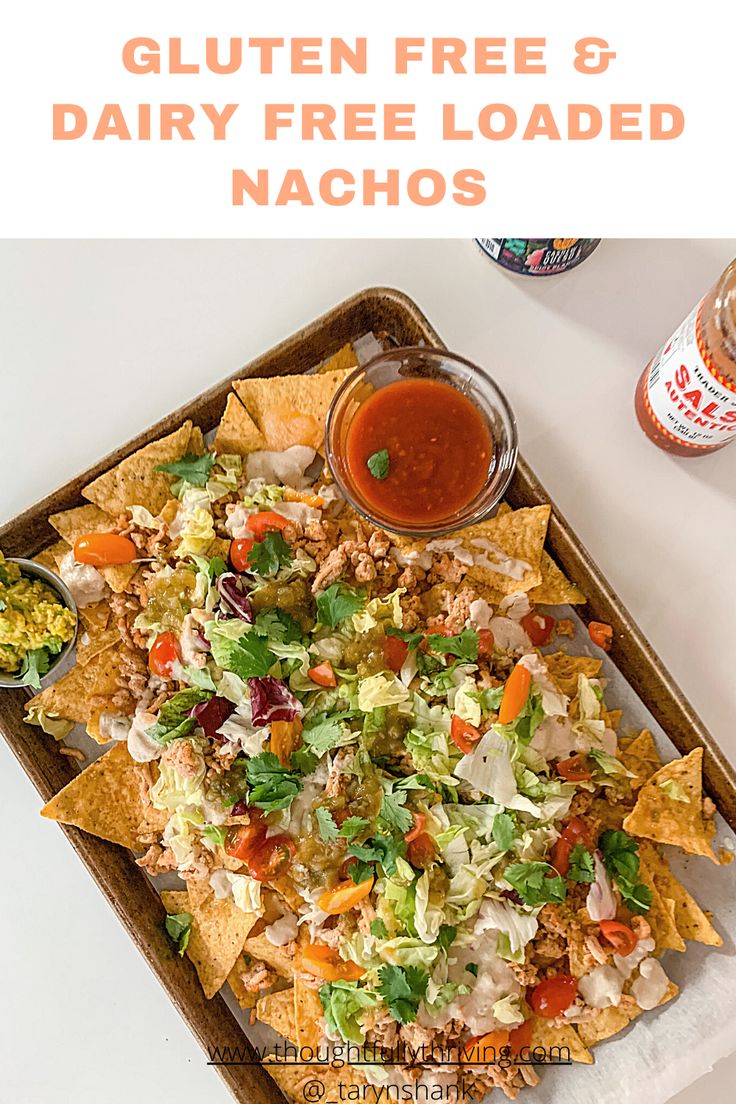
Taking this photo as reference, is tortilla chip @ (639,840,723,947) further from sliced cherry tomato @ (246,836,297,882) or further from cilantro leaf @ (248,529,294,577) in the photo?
cilantro leaf @ (248,529,294,577)

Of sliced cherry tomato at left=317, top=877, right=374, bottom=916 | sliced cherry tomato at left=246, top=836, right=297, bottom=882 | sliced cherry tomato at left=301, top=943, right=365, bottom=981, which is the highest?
sliced cherry tomato at left=246, top=836, right=297, bottom=882

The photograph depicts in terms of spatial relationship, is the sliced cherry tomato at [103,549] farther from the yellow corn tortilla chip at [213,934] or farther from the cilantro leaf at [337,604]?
the yellow corn tortilla chip at [213,934]

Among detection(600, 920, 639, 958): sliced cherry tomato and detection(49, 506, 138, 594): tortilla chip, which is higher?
detection(49, 506, 138, 594): tortilla chip

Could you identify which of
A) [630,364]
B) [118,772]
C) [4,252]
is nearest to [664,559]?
[630,364]

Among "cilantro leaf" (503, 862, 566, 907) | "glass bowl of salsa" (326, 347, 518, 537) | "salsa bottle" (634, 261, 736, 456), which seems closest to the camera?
"salsa bottle" (634, 261, 736, 456)

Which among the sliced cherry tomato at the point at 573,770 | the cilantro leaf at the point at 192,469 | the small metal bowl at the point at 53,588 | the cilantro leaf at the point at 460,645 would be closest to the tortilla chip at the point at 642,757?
the sliced cherry tomato at the point at 573,770

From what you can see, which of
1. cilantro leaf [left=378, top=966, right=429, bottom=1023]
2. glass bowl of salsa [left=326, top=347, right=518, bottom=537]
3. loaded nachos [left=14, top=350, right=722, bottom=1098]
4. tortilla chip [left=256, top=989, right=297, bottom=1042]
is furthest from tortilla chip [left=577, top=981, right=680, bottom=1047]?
glass bowl of salsa [left=326, top=347, right=518, bottom=537]

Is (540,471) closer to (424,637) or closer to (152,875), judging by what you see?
(424,637)
